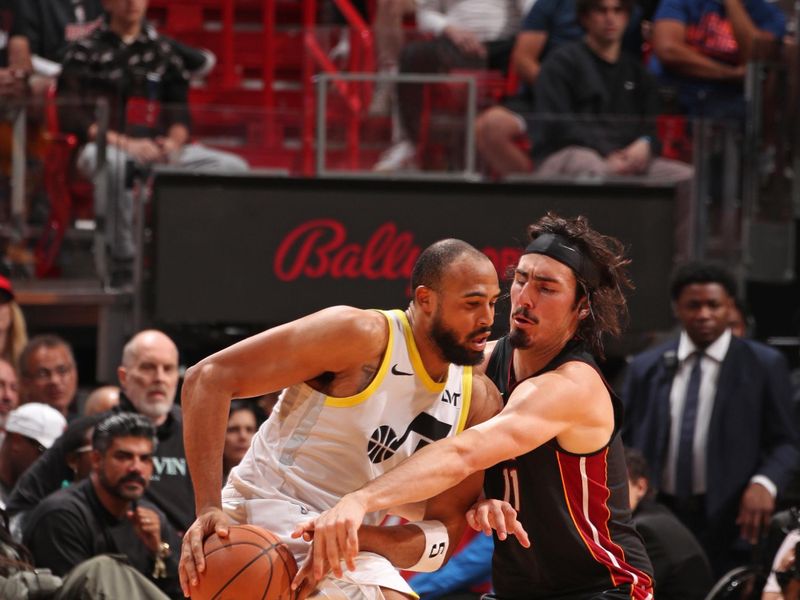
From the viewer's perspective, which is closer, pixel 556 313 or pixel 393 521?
pixel 556 313

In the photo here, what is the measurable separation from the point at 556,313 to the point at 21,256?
16.0 ft

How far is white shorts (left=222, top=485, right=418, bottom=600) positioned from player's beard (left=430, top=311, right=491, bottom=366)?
26.9 inches

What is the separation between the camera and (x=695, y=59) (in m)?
10.1

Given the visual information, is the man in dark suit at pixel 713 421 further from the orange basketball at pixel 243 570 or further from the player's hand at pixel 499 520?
the orange basketball at pixel 243 570

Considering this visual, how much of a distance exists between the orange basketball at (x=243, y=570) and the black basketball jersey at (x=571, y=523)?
0.84 meters

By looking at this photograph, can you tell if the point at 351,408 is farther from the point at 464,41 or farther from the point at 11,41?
the point at 11,41

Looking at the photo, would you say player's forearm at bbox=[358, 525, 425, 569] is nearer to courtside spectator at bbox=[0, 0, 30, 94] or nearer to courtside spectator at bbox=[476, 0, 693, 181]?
courtside spectator at bbox=[476, 0, 693, 181]

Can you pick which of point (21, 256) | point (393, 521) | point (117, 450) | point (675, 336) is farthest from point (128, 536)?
point (675, 336)

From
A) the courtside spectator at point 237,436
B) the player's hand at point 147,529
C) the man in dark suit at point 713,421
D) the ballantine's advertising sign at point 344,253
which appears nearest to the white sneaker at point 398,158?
the ballantine's advertising sign at point 344,253

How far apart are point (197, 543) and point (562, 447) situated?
4.09ft

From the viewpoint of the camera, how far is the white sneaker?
9.04m

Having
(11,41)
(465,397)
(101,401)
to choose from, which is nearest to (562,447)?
(465,397)

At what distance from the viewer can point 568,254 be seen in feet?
16.4

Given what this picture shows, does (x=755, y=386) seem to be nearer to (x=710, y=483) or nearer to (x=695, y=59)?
(x=710, y=483)
